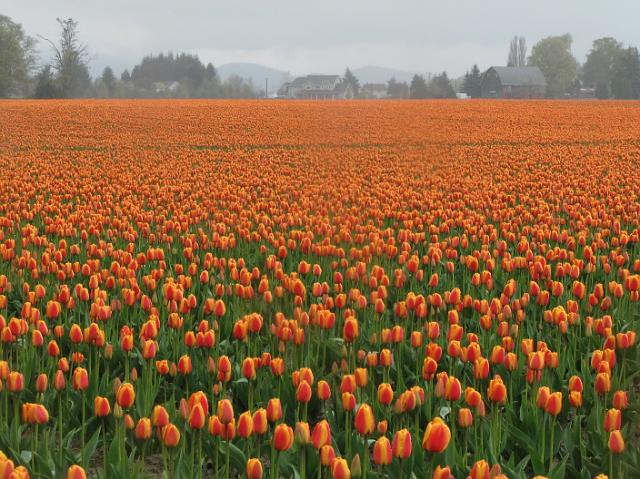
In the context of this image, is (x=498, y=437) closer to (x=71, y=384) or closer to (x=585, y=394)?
(x=585, y=394)

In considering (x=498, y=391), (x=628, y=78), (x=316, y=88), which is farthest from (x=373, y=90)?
(x=498, y=391)

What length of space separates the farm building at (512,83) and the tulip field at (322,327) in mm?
84778

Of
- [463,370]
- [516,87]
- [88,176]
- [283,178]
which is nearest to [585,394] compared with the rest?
[463,370]

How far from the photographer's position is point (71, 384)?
181 inches

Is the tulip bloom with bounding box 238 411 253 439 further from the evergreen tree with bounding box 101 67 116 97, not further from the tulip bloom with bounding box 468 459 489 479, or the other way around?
the evergreen tree with bounding box 101 67 116 97

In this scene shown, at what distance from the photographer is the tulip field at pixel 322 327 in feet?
11.6

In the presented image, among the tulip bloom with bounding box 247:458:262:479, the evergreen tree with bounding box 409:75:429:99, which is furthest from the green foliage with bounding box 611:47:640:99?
the tulip bloom with bounding box 247:458:262:479

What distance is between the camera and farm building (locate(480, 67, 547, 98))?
97.9 m

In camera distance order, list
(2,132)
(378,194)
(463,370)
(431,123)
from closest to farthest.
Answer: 1. (463,370)
2. (378,194)
3. (2,132)
4. (431,123)

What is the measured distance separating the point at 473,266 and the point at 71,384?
3.51 meters

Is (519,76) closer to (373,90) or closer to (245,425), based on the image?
(373,90)

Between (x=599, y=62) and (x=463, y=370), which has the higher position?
(x=599, y=62)

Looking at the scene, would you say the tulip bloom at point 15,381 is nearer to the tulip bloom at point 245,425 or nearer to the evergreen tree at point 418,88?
the tulip bloom at point 245,425

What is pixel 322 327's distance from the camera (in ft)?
15.8
